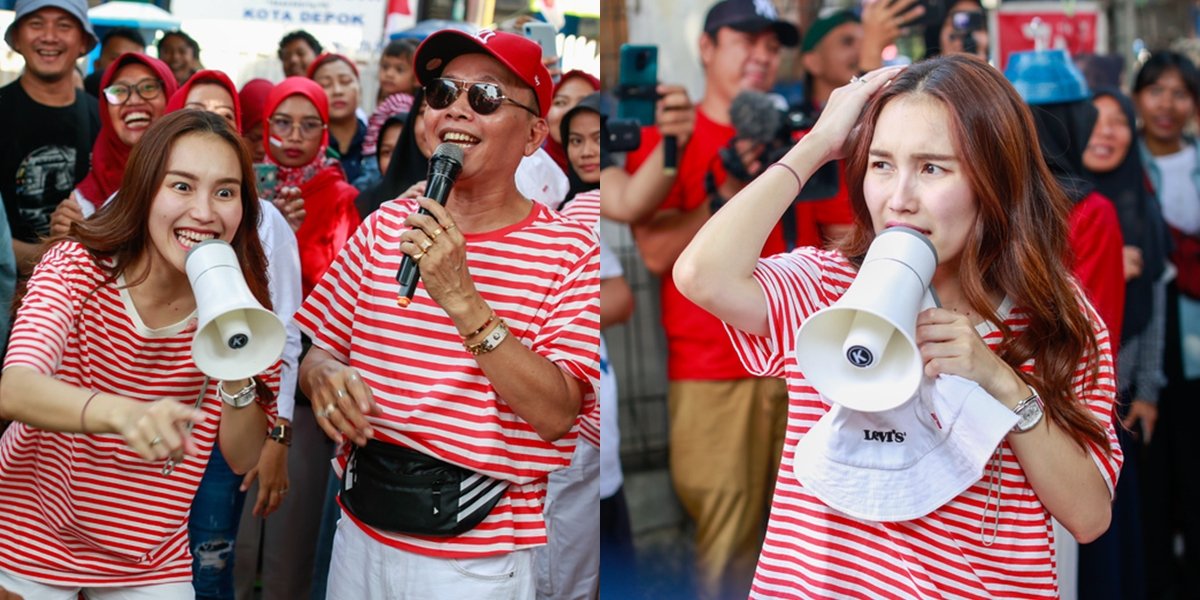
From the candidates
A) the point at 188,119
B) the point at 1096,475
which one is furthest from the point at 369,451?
the point at 1096,475

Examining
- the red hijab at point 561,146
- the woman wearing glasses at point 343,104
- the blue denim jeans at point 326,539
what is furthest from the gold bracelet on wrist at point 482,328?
the woman wearing glasses at point 343,104

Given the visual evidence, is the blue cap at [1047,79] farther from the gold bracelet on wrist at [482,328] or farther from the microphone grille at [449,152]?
the gold bracelet on wrist at [482,328]

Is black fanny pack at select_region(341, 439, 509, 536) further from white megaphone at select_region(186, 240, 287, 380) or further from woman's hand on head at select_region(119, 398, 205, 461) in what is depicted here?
woman's hand on head at select_region(119, 398, 205, 461)

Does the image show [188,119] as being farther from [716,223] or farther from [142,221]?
[716,223]

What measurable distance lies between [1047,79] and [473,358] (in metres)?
2.69

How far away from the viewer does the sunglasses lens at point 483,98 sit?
8.82 ft

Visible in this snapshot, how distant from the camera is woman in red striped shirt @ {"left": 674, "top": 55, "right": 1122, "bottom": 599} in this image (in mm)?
2072

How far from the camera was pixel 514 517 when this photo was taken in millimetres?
2654

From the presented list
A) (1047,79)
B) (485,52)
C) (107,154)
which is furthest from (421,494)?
(1047,79)

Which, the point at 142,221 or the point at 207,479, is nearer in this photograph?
the point at 142,221

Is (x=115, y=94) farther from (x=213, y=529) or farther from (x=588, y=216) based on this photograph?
(x=588, y=216)

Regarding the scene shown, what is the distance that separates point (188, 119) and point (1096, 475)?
6.40 feet

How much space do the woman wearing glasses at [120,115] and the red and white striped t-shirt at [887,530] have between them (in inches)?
87.8

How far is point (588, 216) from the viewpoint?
356cm
